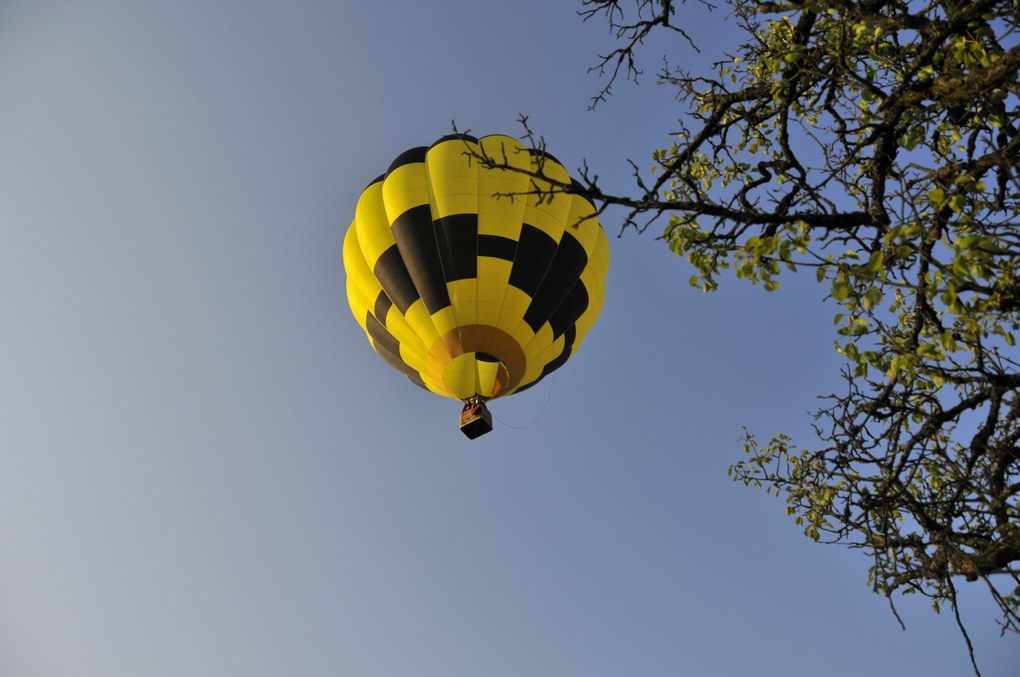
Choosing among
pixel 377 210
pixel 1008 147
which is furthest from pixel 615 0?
pixel 377 210

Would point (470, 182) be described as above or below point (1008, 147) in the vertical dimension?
above

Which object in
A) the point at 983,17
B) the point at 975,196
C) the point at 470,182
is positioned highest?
the point at 470,182

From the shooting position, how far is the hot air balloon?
14.3 meters

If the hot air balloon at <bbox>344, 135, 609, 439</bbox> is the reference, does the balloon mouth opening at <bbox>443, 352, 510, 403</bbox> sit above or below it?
below

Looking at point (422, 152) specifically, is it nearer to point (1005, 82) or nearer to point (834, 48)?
point (834, 48)

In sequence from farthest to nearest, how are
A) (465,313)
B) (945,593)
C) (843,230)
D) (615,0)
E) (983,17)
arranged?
1. (465,313)
2. (615,0)
3. (945,593)
4. (843,230)
5. (983,17)

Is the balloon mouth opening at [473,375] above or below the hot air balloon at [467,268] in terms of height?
below

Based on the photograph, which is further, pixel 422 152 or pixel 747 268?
pixel 422 152

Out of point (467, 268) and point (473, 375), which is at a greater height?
point (467, 268)

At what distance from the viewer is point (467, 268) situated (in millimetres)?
14250

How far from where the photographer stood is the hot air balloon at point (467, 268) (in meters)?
14.3

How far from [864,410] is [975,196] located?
201cm

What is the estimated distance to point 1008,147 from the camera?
4504mm

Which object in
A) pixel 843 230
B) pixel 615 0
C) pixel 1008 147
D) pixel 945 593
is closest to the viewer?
pixel 1008 147
